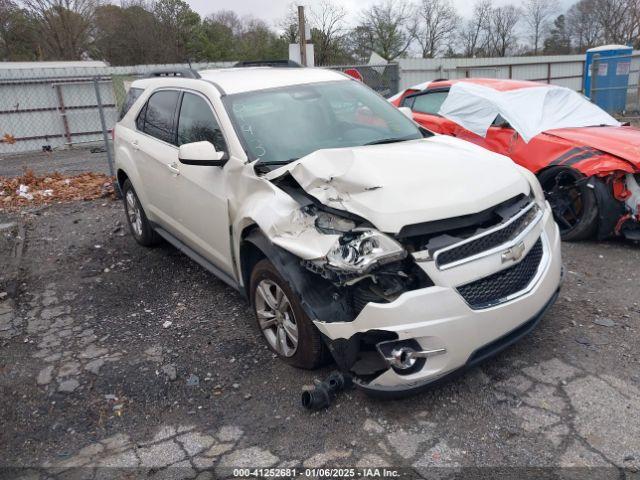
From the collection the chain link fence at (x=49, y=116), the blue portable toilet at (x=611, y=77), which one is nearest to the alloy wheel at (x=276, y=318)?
the chain link fence at (x=49, y=116)

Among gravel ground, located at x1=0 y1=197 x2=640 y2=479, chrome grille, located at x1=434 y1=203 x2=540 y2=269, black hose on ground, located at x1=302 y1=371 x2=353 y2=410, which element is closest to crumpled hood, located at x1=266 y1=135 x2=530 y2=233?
chrome grille, located at x1=434 y1=203 x2=540 y2=269

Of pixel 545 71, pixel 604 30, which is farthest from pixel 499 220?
pixel 604 30

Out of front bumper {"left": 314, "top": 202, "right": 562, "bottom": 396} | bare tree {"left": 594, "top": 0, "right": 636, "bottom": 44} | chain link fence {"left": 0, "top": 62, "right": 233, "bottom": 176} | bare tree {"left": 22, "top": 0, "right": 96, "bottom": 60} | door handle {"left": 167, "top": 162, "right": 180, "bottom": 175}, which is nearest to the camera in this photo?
front bumper {"left": 314, "top": 202, "right": 562, "bottom": 396}

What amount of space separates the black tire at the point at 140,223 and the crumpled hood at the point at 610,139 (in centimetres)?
→ 434

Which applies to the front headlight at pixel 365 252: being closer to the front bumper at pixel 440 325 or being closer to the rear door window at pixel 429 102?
the front bumper at pixel 440 325

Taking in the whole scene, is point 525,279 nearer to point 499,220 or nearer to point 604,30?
point 499,220

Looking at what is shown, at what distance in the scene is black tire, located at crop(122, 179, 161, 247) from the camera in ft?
18.1

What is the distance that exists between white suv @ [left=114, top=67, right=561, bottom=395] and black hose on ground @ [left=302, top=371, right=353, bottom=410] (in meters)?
0.18

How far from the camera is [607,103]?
15.0 m

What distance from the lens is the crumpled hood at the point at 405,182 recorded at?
280 cm

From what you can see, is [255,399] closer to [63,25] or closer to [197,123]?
[197,123]

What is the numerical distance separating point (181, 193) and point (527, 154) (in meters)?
3.64

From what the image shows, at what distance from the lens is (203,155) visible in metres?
3.58

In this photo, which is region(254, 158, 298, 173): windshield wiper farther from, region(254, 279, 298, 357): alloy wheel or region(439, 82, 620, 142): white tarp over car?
region(439, 82, 620, 142): white tarp over car
